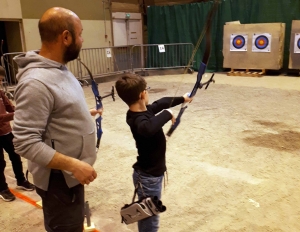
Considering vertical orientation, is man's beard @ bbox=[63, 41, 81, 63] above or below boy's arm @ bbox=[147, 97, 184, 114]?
above

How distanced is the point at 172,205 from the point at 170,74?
6.58 meters

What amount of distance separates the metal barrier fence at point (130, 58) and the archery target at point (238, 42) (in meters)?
1.21

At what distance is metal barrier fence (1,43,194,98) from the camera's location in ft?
25.1

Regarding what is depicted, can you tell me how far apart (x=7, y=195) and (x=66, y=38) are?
1640 millimetres

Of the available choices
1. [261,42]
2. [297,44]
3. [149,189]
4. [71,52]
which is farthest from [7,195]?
[297,44]

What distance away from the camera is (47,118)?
108 cm

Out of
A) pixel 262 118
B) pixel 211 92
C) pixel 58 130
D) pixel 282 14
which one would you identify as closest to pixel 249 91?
pixel 211 92

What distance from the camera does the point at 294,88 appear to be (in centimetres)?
593

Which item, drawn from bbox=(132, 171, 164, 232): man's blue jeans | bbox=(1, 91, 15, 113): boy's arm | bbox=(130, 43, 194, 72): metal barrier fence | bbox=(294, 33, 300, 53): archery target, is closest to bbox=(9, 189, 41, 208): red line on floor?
bbox=(1, 91, 15, 113): boy's arm

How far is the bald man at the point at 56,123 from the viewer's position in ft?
3.44

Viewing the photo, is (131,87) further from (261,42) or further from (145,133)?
(261,42)

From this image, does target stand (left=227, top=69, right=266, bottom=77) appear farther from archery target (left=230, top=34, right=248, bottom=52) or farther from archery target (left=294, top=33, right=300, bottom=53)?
archery target (left=294, top=33, right=300, bottom=53)

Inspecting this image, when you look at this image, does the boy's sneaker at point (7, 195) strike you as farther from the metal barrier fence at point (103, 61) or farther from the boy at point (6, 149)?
the metal barrier fence at point (103, 61)

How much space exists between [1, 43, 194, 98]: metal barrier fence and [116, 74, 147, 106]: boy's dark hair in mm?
5886
